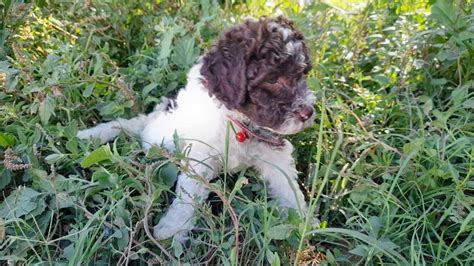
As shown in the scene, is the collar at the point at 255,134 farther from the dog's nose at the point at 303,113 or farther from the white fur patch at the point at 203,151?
the dog's nose at the point at 303,113

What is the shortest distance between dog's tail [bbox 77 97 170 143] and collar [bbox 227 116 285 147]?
635 mm

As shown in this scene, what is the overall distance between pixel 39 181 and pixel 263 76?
1.24 m

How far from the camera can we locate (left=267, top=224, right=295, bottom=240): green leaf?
2384 millimetres

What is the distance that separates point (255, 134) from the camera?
9.46 ft

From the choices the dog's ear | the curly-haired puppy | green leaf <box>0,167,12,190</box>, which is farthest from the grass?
the dog's ear

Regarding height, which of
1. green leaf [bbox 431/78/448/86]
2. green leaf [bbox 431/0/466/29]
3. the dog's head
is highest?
green leaf [bbox 431/0/466/29]

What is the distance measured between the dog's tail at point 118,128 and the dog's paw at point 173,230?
764mm

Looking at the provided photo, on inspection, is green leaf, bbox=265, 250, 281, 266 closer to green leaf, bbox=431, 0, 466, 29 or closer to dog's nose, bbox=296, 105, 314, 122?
dog's nose, bbox=296, 105, 314, 122

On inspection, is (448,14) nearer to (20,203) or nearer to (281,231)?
(281,231)

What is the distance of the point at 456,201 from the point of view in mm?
2646

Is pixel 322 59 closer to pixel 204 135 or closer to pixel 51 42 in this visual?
pixel 204 135

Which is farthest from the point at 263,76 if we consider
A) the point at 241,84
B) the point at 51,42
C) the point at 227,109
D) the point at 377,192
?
the point at 51,42

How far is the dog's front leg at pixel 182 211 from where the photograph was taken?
104 inches

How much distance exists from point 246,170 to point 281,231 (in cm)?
69
